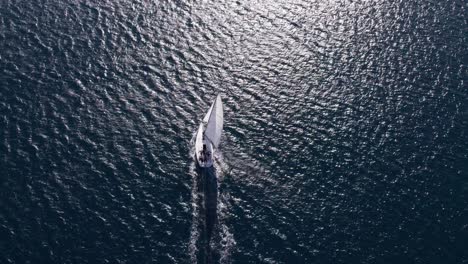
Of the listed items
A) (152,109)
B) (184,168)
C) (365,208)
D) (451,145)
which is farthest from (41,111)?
(451,145)

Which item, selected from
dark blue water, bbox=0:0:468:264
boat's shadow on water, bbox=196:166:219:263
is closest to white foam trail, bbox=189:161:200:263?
dark blue water, bbox=0:0:468:264

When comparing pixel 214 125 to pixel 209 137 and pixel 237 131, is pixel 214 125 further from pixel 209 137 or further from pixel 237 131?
pixel 237 131

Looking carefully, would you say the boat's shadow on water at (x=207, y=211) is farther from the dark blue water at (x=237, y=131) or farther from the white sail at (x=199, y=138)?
the white sail at (x=199, y=138)

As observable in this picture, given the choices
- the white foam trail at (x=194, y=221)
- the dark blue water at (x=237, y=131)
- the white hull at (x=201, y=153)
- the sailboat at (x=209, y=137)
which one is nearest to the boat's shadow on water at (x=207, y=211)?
the dark blue water at (x=237, y=131)

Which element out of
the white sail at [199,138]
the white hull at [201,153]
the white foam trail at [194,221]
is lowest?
the white foam trail at [194,221]

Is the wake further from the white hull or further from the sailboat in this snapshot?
the sailboat

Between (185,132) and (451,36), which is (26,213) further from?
(451,36)

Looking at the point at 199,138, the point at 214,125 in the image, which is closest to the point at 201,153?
the point at 199,138
